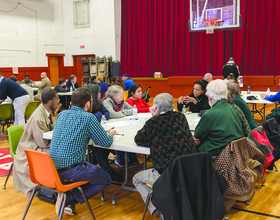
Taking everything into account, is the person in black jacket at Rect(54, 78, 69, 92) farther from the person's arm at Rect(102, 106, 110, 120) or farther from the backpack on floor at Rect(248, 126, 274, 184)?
the backpack on floor at Rect(248, 126, 274, 184)

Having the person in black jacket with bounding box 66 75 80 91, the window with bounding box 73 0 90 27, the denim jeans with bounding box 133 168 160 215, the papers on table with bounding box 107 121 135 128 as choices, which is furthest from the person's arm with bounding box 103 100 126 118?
the window with bounding box 73 0 90 27

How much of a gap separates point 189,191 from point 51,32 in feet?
45.6

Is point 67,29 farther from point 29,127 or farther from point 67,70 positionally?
point 29,127

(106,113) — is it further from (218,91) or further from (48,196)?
(218,91)

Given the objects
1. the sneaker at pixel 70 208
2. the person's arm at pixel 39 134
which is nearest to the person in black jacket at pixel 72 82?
the person's arm at pixel 39 134

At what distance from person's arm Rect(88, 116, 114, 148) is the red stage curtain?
9.52 meters

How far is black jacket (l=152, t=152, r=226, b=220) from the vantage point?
2031 mm

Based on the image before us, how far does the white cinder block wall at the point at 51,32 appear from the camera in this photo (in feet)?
41.8

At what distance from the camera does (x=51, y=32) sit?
14344 millimetres

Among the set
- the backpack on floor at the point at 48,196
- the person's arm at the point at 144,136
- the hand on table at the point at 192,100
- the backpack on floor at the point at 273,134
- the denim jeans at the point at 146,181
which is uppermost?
the hand on table at the point at 192,100

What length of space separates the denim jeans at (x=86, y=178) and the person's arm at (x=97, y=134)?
0.23m

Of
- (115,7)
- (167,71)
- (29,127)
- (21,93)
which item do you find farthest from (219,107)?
(115,7)

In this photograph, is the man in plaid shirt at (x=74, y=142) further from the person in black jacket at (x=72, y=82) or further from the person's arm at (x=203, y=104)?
the person in black jacket at (x=72, y=82)

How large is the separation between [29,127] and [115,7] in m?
11.4
